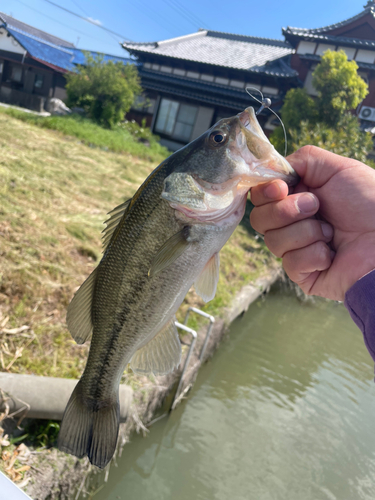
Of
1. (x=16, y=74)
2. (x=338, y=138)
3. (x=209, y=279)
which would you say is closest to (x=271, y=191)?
(x=209, y=279)

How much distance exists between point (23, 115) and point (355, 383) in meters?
12.1

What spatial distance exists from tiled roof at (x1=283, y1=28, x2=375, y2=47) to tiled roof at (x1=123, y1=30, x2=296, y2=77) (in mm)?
1301

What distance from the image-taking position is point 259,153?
1.56 m

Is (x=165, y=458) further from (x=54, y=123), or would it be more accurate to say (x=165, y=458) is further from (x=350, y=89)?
(x=350, y=89)

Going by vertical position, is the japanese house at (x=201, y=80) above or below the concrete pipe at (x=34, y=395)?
above

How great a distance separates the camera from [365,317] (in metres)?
1.57

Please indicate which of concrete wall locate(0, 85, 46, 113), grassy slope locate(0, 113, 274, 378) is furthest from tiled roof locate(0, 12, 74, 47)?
grassy slope locate(0, 113, 274, 378)

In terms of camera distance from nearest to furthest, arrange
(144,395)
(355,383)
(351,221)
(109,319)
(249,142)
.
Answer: (249,142) < (109,319) < (351,221) < (144,395) < (355,383)

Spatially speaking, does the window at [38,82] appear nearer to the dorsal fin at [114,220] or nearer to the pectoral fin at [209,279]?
the dorsal fin at [114,220]

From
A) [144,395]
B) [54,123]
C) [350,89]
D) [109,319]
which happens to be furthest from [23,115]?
[109,319]

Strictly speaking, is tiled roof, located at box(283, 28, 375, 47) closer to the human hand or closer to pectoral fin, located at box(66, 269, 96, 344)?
the human hand

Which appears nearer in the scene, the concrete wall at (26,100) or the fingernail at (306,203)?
the fingernail at (306,203)

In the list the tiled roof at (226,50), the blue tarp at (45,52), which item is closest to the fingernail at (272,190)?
the tiled roof at (226,50)

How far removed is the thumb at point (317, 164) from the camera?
6.00 ft
